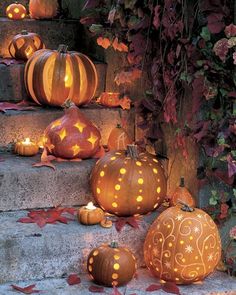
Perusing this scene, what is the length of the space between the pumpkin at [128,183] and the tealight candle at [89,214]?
135mm

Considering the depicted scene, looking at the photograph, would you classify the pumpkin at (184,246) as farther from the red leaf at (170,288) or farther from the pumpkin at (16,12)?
the pumpkin at (16,12)

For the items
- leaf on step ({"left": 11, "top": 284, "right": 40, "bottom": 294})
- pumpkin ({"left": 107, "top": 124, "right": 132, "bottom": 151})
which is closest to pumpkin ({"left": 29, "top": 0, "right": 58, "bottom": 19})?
pumpkin ({"left": 107, "top": 124, "right": 132, "bottom": 151})

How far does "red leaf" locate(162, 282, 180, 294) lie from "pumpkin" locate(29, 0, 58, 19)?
259cm

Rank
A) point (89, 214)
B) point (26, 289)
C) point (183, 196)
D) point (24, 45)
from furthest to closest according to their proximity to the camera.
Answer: point (24, 45)
point (183, 196)
point (89, 214)
point (26, 289)

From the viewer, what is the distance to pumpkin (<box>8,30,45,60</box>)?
4766mm

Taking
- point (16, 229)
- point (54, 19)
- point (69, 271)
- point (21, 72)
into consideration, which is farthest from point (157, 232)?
point (54, 19)

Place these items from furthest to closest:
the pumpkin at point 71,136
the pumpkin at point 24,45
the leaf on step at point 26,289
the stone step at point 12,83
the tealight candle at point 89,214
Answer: the pumpkin at point 24,45, the stone step at point 12,83, the pumpkin at point 71,136, the tealight candle at point 89,214, the leaf on step at point 26,289

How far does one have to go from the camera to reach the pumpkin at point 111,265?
334 cm

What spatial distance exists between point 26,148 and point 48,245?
84cm

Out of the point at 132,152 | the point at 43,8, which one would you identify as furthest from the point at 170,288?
the point at 43,8

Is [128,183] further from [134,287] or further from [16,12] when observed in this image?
[16,12]

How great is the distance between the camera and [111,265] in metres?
3.34

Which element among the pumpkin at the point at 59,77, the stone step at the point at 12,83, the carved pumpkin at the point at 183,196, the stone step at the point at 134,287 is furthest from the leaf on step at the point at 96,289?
the stone step at the point at 12,83

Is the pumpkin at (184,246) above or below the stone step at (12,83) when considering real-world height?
below
